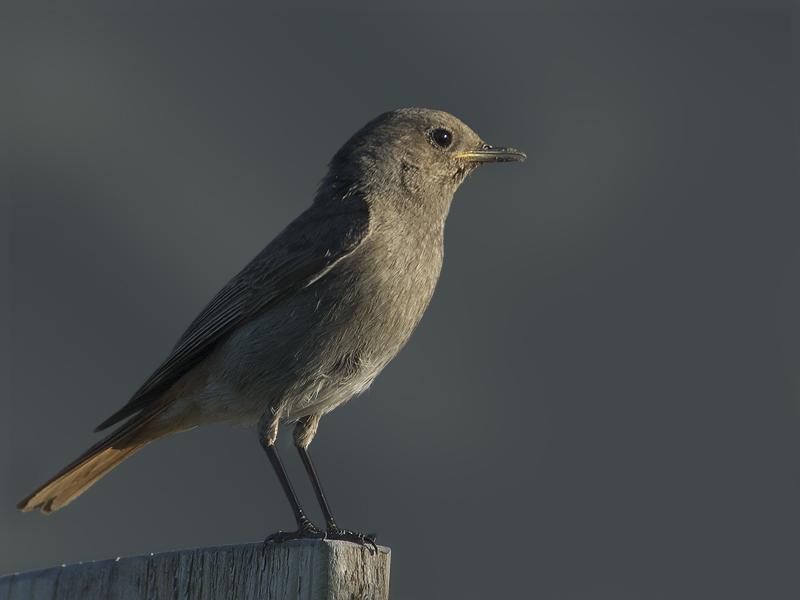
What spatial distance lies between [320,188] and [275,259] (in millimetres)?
678

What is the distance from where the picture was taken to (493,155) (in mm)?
6074

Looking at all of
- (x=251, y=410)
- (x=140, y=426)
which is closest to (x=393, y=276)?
(x=251, y=410)

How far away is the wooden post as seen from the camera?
3.01m

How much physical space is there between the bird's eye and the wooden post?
3211 mm

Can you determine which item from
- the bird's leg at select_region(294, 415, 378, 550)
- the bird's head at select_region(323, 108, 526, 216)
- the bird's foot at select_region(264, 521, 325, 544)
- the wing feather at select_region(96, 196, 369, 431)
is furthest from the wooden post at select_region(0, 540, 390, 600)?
the bird's head at select_region(323, 108, 526, 216)

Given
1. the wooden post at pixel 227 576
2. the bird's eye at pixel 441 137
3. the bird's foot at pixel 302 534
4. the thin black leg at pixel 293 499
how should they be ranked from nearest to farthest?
the wooden post at pixel 227 576
the bird's foot at pixel 302 534
the thin black leg at pixel 293 499
the bird's eye at pixel 441 137

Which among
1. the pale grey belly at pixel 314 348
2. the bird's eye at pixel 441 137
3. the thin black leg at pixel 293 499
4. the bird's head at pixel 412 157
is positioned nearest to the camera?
the thin black leg at pixel 293 499

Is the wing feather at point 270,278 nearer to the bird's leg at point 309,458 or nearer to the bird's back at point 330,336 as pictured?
the bird's back at point 330,336

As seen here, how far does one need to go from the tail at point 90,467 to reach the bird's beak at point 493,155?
210cm

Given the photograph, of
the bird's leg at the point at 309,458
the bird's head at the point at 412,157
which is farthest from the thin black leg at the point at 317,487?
the bird's head at the point at 412,157

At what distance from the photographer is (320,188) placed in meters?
A: 5.93

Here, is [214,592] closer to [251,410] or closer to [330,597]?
[330,597]

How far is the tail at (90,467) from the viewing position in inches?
204

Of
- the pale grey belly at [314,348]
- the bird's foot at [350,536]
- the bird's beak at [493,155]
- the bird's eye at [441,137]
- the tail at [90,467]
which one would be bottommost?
the bird's foot at [350,536]
